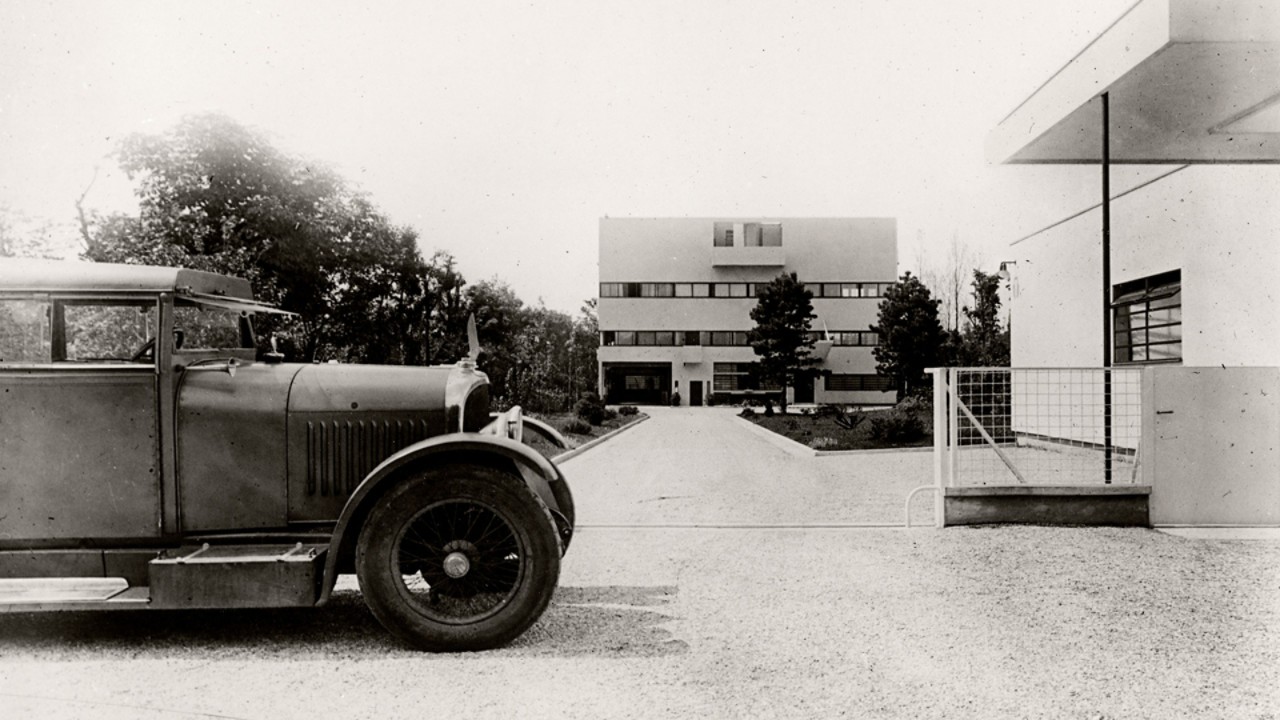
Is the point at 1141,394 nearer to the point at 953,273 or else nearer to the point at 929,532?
the point at 929,532

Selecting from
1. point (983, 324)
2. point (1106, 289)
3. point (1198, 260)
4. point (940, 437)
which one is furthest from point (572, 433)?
point (983, 324)

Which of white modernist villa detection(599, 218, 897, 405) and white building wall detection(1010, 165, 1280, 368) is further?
white modernist villa detection(599, 218, 897, 405)

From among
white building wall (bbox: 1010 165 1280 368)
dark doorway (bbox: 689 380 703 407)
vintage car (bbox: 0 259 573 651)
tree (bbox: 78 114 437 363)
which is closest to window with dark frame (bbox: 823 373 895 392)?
dark doorway (bbox: 689 380 703 407)

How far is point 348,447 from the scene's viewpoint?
436cm

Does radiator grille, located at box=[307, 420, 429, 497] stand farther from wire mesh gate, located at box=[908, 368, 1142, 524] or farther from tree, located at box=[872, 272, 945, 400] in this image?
tree, located at box=[872, 272, 945, 400]

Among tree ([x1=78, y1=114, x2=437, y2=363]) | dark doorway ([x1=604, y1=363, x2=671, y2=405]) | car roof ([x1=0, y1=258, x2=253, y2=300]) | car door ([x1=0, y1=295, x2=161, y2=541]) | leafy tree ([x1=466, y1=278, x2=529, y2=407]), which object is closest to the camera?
car door ([x1=0, y1=295, x2=161, y2=541])

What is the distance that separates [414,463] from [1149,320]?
13119 mm

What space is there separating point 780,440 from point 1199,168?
34.4ft

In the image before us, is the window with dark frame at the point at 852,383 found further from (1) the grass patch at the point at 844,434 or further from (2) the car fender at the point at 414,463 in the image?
(2) the car fender at the point at 414,463

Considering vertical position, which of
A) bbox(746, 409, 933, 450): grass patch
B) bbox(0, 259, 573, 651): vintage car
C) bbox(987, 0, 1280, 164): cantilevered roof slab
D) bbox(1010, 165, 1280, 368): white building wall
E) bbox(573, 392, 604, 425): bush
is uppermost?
bbox(987, 0, 1280, 164): cantilevered roof slab

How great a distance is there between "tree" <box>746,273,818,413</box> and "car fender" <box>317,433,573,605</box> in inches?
1318

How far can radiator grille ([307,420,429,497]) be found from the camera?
4.33m

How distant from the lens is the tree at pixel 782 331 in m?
37.4

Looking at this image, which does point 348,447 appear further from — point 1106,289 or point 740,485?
point 1106,289
